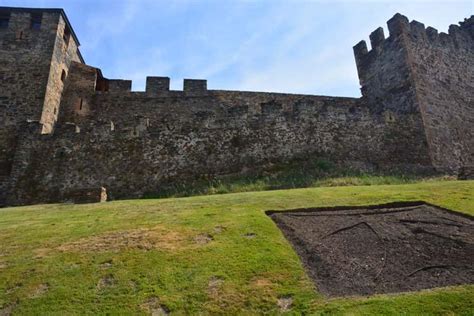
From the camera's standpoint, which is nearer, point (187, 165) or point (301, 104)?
point (187, 165)

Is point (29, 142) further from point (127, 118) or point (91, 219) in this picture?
point (91, 219)

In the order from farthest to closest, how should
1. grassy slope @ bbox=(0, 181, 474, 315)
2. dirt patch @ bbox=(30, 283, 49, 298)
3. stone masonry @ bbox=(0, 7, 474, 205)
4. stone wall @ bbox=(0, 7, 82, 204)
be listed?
stone wall @ bbox=(0, 7, 82, 204), stone masonry @ bbox=(0, 7, 474, 205), dirt patch @ bbox=(30, 283, 49, 298), grassy slope @ bbox=(0, 181, 474, 315)

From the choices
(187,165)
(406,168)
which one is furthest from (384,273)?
(406,168)

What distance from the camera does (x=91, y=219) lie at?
9.86 metres

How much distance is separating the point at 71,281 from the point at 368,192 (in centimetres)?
849

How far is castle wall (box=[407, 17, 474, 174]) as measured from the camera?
64.0 ft

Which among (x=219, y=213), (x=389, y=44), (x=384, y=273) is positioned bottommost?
(x=384, y=273)

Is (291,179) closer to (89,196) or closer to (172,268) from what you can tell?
(89,196)

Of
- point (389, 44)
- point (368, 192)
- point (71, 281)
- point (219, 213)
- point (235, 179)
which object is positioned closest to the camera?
point (71, 281)

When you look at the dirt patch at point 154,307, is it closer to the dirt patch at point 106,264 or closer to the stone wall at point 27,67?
the dirt patch at point 106,264

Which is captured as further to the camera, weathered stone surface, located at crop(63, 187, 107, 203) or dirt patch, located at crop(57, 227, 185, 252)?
weathered stone surface, located at crop(63, 187, 107, 203)

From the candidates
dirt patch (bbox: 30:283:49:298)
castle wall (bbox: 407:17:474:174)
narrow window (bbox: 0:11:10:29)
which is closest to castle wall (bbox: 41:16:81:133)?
narrow window (bbox: 0:11:10:29)

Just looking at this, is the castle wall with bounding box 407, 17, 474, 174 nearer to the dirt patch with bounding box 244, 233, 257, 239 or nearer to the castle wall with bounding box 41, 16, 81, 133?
the dirt patch with bounding box 244, 233, 257, 239

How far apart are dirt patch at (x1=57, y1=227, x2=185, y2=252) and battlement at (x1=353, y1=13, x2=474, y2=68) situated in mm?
18537
